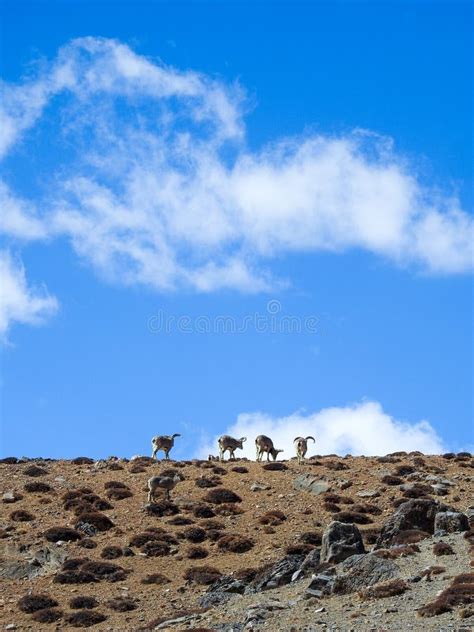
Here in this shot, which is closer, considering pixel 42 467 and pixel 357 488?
pixel 357 488

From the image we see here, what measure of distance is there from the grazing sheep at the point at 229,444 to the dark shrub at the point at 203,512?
11.4 m

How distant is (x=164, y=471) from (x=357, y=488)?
383 inches

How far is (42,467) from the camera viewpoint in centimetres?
5109

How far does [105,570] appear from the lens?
3522cm

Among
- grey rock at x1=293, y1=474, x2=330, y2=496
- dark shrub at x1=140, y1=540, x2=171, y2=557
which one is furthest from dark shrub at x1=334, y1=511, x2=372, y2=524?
dark shrub at x1=140, y1=540, x2=171, y2=557

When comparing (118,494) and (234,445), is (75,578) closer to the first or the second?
(118,494)

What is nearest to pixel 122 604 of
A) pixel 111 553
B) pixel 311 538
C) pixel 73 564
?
pixel 73 564

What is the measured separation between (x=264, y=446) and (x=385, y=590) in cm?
2631

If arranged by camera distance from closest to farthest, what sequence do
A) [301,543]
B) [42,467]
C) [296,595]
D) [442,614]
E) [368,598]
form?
[442,614] < [368,598] < [296,595] < [301,543] < [42,467]

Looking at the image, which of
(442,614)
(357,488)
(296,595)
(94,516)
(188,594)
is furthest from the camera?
(357,488)

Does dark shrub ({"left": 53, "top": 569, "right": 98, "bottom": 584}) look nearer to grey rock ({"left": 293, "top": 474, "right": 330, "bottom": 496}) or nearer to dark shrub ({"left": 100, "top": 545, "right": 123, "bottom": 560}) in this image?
dark shrub ({"left": 100, "top": 545, "right": 123, "bottom": 560})

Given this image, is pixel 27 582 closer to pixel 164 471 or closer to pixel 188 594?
pixel 188 594

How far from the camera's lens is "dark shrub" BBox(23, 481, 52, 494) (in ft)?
149

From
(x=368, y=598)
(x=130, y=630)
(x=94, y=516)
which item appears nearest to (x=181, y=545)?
(x=94, y=516)
